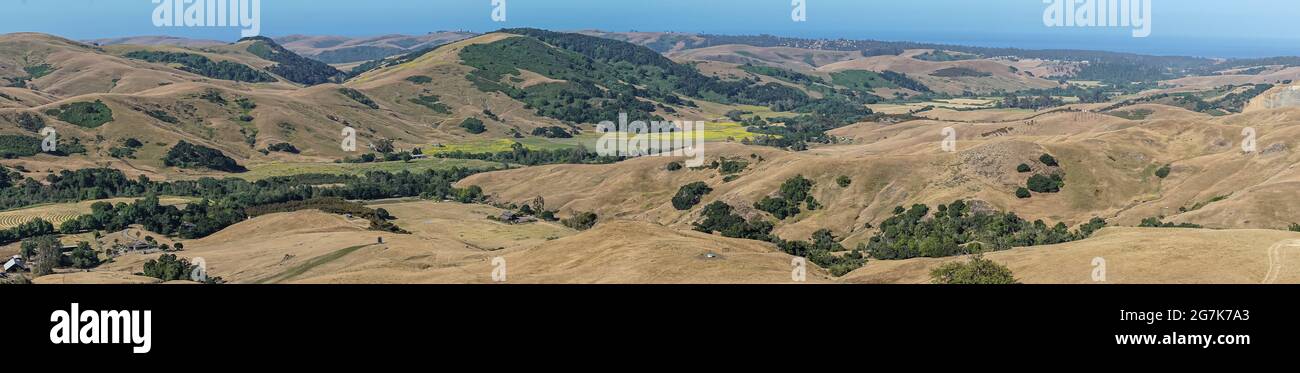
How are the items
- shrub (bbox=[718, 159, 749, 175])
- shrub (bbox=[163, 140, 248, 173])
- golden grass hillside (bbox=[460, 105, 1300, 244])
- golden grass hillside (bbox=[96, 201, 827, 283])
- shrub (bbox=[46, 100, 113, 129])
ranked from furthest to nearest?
shrub (bbox=[46, 100, 113, 129]) → shrub (bbox=[163, 140, 248, 173]) → shrub (bbox=[718, 159, 749, 175]) → golden grass hillside (bbox=[460, 105, 1300, 244]) → golden grass hillside (bbox=[96, 201, 827, 283])

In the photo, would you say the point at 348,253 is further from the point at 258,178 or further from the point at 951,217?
the point at 258,178

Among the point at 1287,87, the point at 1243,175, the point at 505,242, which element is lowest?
the point at 505,242

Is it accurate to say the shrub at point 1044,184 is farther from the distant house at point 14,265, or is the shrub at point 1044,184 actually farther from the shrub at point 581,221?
the distant house at point 14,265

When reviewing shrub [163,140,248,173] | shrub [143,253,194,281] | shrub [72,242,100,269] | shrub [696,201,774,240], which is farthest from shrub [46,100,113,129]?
shrub [696,201,774,240]

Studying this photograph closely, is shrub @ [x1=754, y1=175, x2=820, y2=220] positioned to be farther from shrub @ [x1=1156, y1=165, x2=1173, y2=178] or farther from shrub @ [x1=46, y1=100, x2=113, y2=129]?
shrub @ [x1=46, y1=100, x2=113, y2=129]
